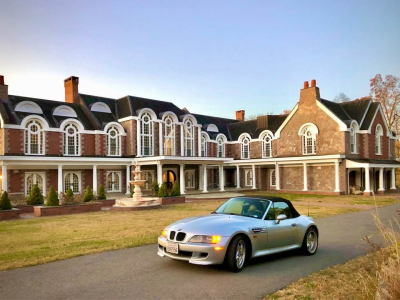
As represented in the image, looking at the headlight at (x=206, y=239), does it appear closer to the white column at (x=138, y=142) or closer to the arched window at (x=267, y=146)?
the white column at (x=138, y=142)

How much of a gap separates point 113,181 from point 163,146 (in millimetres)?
5986

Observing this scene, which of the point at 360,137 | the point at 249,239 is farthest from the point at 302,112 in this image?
the point at 249,239

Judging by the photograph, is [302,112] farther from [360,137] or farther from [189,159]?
[189,159]

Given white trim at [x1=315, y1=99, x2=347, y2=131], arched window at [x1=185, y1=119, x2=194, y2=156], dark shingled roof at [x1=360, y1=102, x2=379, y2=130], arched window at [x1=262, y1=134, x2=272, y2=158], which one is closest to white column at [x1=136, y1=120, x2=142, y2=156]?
arched window at [x1=185, y1=119, x2=194, y2=156]

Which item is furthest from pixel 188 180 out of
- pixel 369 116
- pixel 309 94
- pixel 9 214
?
pixel 9 214

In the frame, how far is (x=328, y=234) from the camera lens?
1123 cm

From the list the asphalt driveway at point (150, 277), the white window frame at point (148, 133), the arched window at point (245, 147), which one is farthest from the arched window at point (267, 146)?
the asphalt driveway at point (150, 277)

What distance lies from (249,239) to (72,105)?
30.1m

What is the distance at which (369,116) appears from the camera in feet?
115

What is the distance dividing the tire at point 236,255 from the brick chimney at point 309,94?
30080 mm

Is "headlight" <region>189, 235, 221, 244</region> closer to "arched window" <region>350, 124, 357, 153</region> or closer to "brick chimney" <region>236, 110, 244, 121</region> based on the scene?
"arched window" <region>350, 124, 357, 153</region>

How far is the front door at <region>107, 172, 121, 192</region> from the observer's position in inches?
1282

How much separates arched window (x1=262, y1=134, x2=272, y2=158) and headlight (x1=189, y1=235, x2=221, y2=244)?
113 feet

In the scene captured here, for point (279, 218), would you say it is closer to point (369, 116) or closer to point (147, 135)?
point (147, 135)
